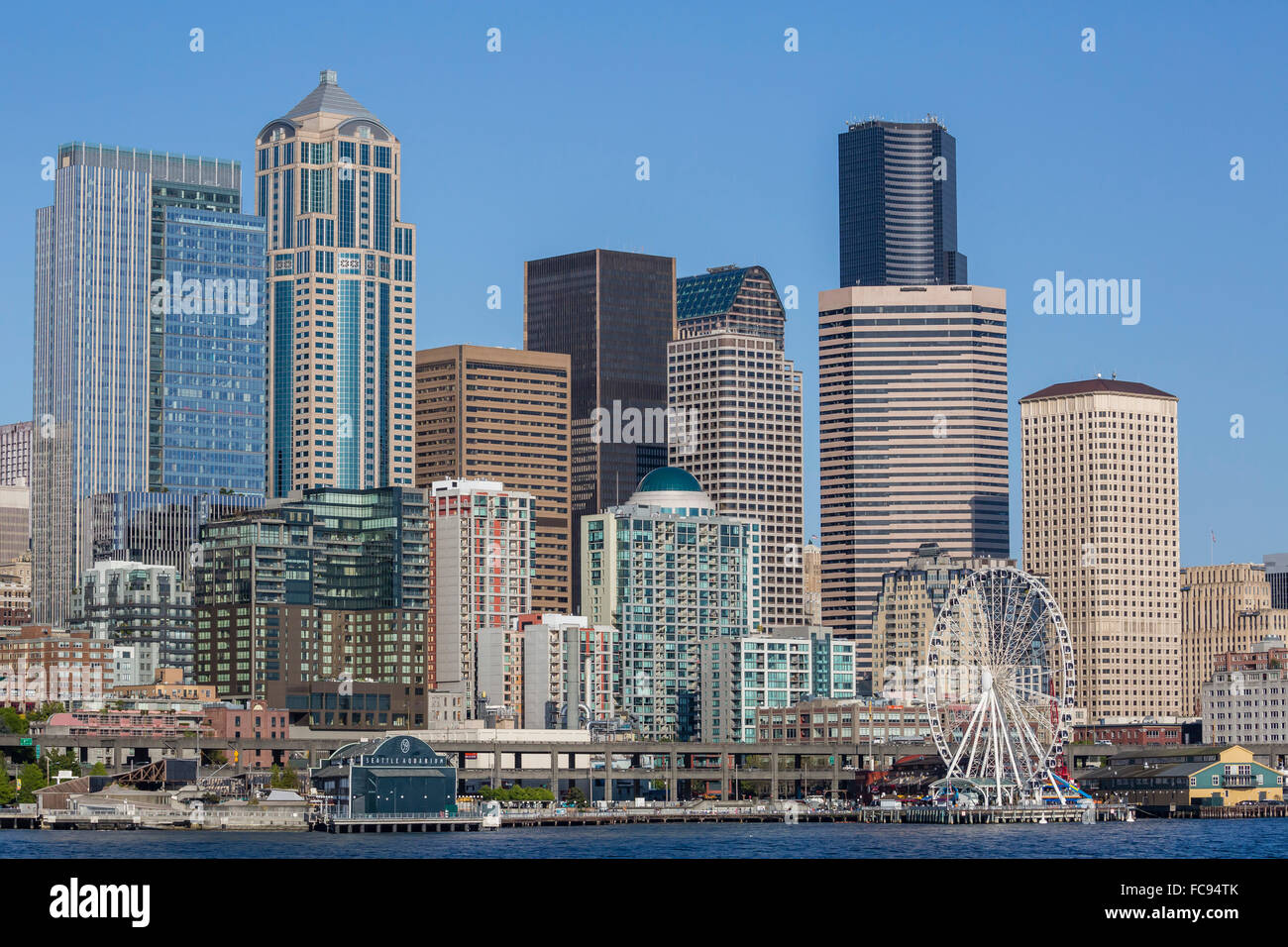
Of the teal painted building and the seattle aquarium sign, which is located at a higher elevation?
the seattle aquarium sign

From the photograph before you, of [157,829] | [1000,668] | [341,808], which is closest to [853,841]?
[1000,668]

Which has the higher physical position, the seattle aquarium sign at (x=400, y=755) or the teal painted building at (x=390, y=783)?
the seattle aquarium sign at (x=400, y=755)

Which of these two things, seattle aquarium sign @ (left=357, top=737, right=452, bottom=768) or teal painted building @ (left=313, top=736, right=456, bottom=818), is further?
seattle aquarium sign @ (left=357, top=737, right=452, bottom=768)

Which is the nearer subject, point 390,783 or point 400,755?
point 390,783

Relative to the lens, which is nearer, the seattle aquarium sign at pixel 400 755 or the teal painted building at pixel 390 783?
the teal painted building at pixel 390 783

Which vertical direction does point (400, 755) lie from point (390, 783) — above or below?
above
